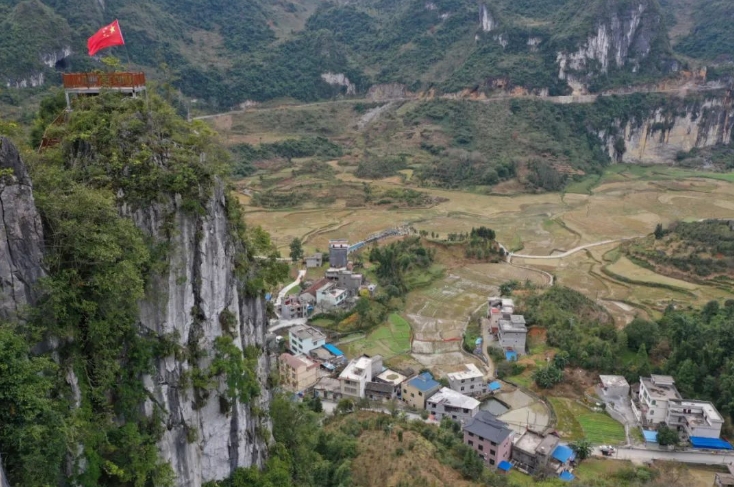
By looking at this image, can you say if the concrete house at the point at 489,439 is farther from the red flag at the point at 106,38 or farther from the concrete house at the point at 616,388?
the red flag at the point at 106,38

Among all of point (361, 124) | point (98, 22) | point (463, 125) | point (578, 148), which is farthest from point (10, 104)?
point (578, 148)

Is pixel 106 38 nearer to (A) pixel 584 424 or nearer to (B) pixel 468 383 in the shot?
(B) pixel 468 383

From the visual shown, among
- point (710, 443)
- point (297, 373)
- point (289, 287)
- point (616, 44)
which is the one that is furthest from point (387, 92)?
point (710, 443)

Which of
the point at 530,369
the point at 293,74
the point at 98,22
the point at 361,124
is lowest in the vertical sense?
the point at 530,369

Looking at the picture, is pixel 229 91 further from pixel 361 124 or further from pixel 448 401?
pixel 448 401

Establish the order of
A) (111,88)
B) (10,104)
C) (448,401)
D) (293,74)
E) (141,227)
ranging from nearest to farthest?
(141,227) < (111,88) < (448,401) < (10,104) < (293,74)

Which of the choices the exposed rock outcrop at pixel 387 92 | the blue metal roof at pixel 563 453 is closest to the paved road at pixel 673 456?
the blue metal roof at pixel 563 453
